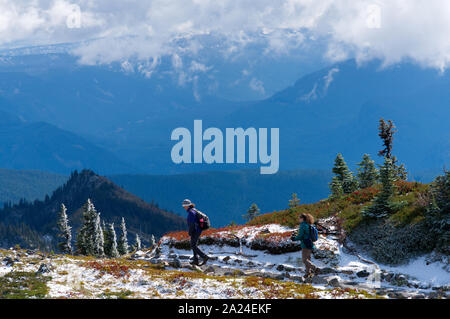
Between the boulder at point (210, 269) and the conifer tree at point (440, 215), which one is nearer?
the conifer tree at point (440, 215)

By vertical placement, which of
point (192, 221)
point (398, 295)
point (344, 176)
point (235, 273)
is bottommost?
point (398, 295)

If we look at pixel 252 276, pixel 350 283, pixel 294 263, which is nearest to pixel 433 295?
pixel 350 283

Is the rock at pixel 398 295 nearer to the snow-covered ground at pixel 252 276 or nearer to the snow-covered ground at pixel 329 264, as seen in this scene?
the snow-covered ground at pixel 252 276

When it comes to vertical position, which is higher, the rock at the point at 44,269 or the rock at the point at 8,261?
the rock at the point at 8,261

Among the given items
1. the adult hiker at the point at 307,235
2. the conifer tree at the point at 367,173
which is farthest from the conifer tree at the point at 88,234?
the adult hiker at the point at 307,235

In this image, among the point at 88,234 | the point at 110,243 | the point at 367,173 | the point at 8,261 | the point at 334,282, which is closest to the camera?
the point at 334,282

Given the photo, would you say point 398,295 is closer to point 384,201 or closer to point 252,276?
point 252,276

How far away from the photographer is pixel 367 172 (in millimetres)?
52844

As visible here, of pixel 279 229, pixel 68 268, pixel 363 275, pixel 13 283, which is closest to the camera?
pixel 13 283
